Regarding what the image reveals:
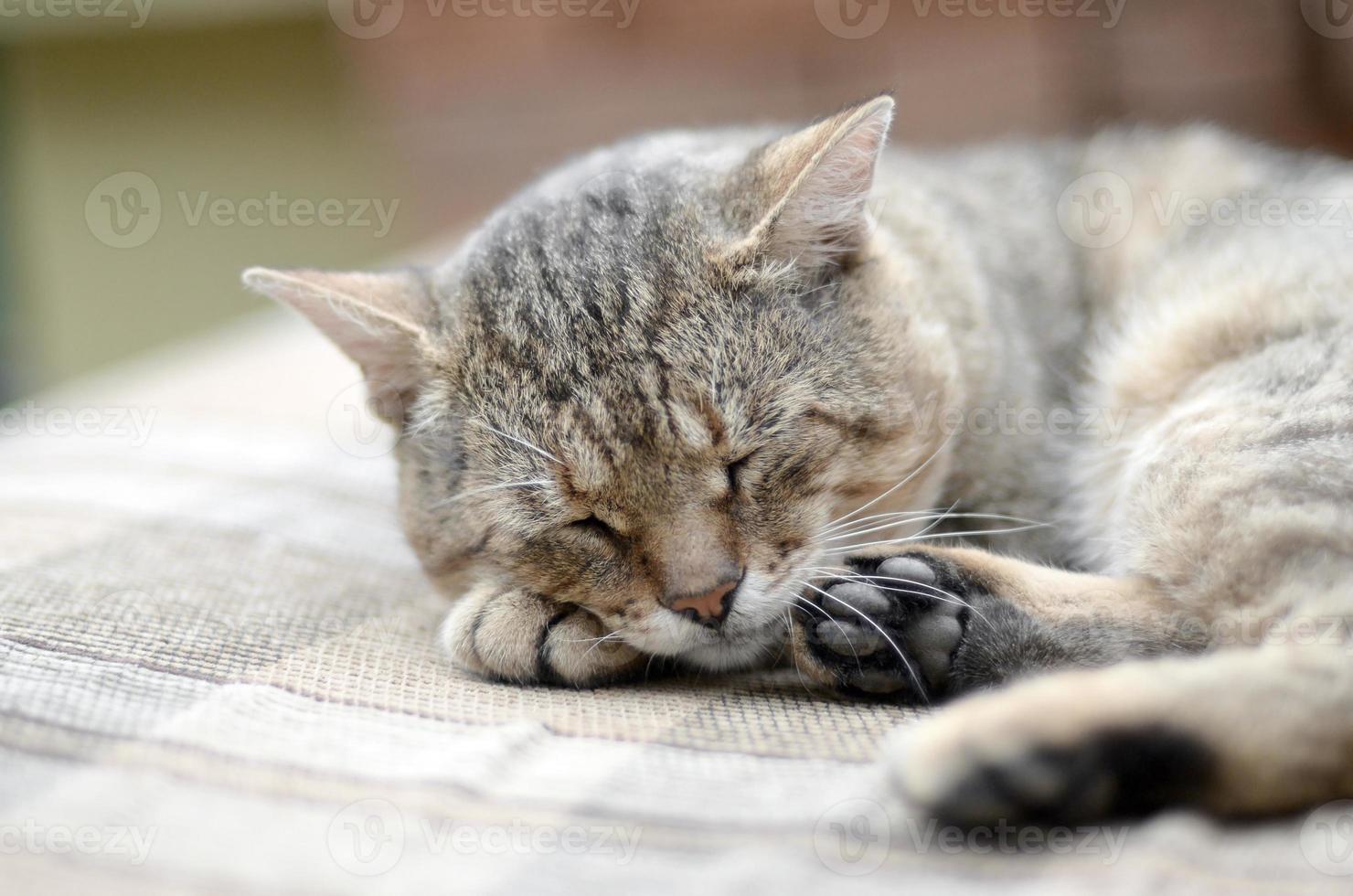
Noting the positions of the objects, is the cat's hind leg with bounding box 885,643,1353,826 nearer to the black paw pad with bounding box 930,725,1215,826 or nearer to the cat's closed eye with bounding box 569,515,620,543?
the black paw pad with bounding box 930,725,1215,826

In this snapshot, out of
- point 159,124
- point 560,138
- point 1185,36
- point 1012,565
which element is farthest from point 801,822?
point 159,124

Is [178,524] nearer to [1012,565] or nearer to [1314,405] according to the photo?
[1012,565]

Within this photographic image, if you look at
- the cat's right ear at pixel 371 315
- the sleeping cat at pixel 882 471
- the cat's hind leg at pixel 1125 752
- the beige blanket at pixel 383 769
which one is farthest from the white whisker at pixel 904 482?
the cat's right ear at pixel 371 315

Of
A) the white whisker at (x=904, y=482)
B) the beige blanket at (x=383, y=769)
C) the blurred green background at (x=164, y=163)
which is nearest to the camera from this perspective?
the beige blanket at (x=383, y=769)

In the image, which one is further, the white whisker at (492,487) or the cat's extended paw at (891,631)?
the white whisker at (492,487)

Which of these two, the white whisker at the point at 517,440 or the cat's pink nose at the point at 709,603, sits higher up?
the white whisker at the point at 517,440

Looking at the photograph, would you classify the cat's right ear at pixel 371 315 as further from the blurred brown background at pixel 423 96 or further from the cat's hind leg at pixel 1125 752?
the blurred brown background at pixel 423 96

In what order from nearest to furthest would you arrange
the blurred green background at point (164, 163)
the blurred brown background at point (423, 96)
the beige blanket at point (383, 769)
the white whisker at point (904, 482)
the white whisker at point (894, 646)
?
the beige blanket at point (383, 769) → the white whisker at point (894, 646) → the white whisker at point (904, 482) → the blurred brown background at point (423, 96) → the blurred green background at point (164, 163)

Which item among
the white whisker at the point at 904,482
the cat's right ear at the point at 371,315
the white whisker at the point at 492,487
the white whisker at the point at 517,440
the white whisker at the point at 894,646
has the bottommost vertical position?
the white whisker at the point at 894,646
